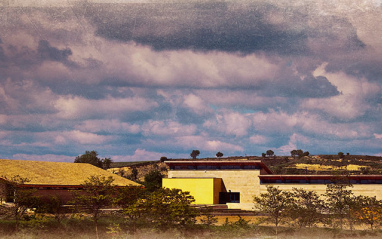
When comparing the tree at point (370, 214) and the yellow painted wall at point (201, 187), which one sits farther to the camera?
the yellow painted wall at point (201, 187)

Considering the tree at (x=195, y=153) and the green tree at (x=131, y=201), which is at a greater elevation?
the tree at (x=195, y=153)

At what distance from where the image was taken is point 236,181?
59062mm

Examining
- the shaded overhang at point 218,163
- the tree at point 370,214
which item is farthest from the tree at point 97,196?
the shaded overhang at point 218,163

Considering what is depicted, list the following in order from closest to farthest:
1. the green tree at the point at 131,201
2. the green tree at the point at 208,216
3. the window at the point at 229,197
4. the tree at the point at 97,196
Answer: the green tree at the point at 131,201
the tree at the point at 97,196
the green tree at the point at 208,216
the window at the point at 229,197

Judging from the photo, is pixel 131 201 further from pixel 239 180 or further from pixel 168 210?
pixel 239 180

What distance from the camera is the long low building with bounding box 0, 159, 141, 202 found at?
46.6 m

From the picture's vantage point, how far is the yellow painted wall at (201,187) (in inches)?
2191

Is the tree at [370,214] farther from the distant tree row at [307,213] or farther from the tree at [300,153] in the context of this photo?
the tree at [300,153]

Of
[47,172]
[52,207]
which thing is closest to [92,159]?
[47,172]

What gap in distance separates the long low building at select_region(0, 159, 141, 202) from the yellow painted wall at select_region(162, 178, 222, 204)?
23.7 ft

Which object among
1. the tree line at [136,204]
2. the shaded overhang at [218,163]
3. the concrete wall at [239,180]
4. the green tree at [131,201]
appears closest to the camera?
the tree line at [136,204]

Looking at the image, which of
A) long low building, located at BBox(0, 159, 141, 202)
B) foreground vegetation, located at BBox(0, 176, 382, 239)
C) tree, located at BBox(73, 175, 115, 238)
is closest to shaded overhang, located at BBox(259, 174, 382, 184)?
long low building, located at BBox(0, 159, 141, 202)

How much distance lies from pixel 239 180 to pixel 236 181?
Answer: 0.44 m

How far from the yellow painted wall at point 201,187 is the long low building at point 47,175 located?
23.7 ft
